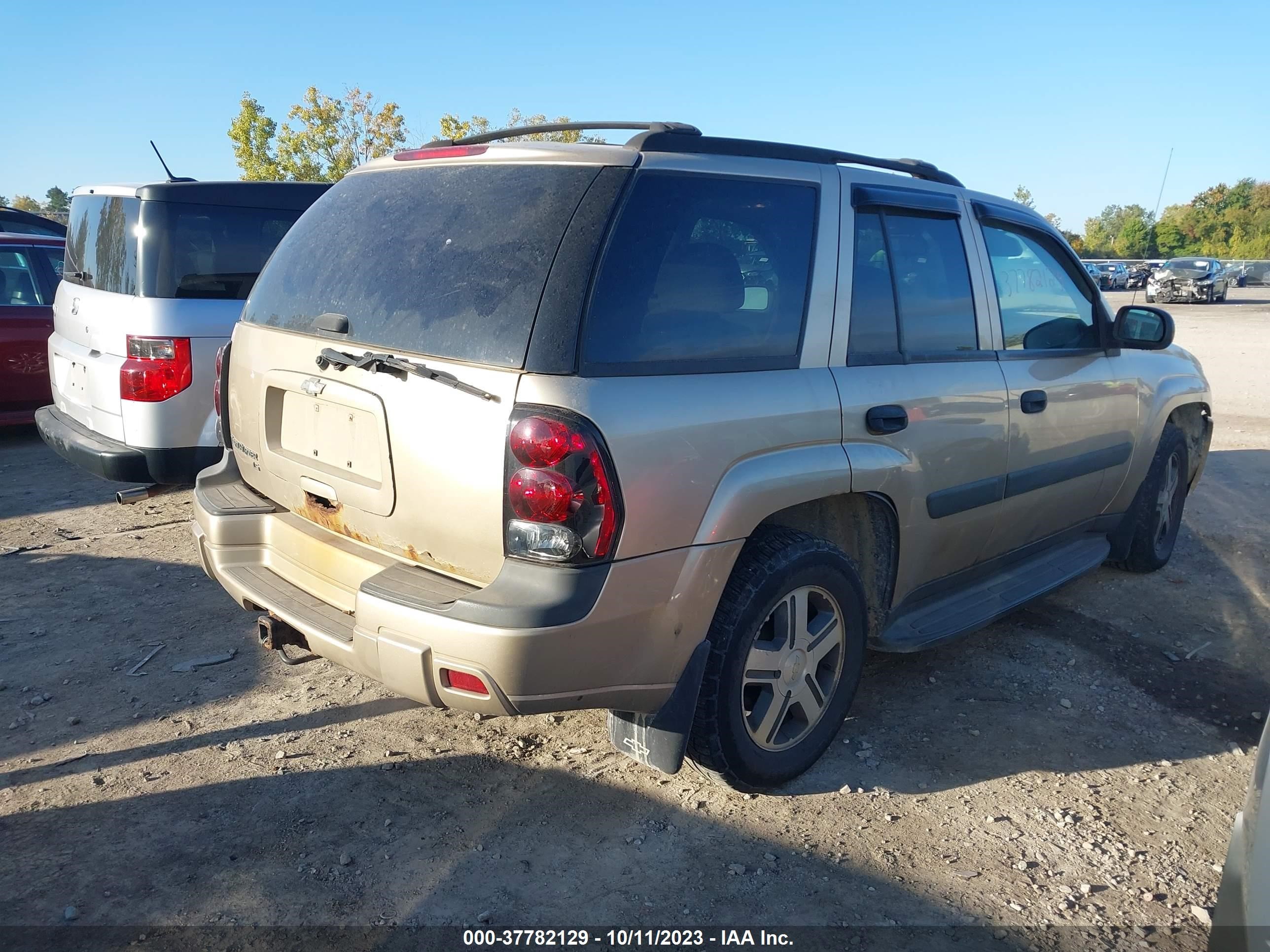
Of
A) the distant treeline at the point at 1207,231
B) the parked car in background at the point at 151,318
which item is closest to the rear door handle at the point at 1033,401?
the parked car in background at the point at 151,318

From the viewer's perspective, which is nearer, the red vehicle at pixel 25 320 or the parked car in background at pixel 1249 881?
the parked car in background at pixel 1249 881

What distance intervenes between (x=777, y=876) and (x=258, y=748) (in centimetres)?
183

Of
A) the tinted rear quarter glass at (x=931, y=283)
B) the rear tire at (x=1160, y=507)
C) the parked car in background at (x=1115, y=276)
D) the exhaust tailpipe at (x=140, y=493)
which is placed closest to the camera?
the tinted rear quarter glass at (x=931, y=283)

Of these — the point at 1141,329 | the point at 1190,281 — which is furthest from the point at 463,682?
the point at 1190,281

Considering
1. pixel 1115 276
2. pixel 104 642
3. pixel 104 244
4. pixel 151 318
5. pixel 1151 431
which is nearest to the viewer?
pixel 104 642

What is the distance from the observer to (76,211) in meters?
6.23

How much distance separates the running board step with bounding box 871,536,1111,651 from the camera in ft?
11.4

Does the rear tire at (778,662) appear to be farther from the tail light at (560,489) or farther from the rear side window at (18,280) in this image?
the rear side window at (18,280)

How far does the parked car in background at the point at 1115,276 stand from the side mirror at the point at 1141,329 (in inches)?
1584

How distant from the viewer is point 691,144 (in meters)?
2.88

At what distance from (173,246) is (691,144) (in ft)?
12.8

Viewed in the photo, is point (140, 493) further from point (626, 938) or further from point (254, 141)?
point (254, 141)

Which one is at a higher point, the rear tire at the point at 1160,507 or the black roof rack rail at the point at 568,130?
the black roof rack rail at the point at 568,130

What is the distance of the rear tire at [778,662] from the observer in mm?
2799
